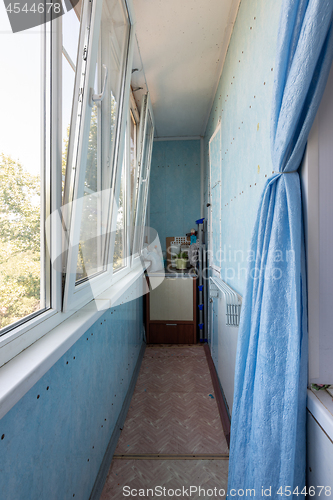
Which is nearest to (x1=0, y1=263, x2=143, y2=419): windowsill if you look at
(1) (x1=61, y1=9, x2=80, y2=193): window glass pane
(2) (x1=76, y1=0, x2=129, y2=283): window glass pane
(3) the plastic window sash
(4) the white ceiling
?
(3) the plastic window sash

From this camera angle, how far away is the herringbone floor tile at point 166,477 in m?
1.30

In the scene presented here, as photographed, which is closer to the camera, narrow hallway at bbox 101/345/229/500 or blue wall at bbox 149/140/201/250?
narrow hallway at bbox 101/345/229/500

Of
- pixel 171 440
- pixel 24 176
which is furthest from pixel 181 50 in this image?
pixel 171 440

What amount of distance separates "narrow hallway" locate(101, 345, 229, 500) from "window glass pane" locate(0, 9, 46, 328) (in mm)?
1195

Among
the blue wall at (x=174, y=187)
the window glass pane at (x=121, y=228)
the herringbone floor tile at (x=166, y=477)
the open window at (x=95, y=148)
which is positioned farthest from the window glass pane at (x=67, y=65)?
the blue wall at (x=174, y=187)

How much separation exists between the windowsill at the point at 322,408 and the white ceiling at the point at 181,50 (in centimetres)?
211

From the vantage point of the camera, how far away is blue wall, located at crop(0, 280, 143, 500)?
2.09 feet

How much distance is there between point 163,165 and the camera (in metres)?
3.75

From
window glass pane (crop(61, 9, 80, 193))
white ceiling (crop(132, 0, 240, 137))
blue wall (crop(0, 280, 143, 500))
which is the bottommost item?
blue wall (crop(0, 280, 143, 500))

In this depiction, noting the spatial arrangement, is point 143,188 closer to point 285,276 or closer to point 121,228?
point 121,228

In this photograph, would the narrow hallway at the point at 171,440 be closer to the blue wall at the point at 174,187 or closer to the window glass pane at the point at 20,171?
the window glass pane at the point at 20,171

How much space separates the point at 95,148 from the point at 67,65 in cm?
44

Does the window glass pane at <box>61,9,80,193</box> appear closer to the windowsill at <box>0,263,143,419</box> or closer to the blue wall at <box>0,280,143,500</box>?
the windowsill at <box>0,263,143,419</box>

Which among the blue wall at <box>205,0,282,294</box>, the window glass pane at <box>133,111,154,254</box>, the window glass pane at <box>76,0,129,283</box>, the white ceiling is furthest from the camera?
the window glass pane at <box>133,111,154,254</box>
